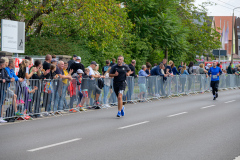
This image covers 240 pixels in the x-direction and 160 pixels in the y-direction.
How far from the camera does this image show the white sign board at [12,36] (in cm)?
1520

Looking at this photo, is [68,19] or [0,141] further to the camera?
[68,19]

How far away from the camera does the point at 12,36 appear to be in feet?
50.8

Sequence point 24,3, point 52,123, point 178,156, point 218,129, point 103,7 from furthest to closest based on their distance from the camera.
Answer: point 103,7 < point 24,3 < point 52,123 < point 218,129 < point 178,156

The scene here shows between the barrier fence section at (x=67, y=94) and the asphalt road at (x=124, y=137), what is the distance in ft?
1.95

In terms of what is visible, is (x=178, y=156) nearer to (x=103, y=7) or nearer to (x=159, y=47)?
(x=103, y=7)

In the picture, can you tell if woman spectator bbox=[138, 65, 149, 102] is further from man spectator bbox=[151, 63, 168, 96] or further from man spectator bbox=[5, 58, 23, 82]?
man spectator bbox=[5, 58, 23, 82]

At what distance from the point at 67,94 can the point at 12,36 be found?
A: 2.81 m

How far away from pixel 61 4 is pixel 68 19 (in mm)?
1049

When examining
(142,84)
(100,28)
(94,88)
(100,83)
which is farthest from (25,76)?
(100,28)

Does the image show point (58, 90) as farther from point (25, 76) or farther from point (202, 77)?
point (202, 77)

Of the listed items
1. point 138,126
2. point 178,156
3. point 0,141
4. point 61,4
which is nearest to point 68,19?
point 61,4

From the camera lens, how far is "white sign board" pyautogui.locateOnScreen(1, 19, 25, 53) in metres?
15.2

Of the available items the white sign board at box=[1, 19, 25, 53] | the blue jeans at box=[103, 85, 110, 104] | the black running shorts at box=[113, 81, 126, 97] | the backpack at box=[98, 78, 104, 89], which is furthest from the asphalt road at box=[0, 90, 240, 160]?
the white sign board at box=[1, 19, 25, 53]

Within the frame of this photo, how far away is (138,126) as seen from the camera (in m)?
11.4
